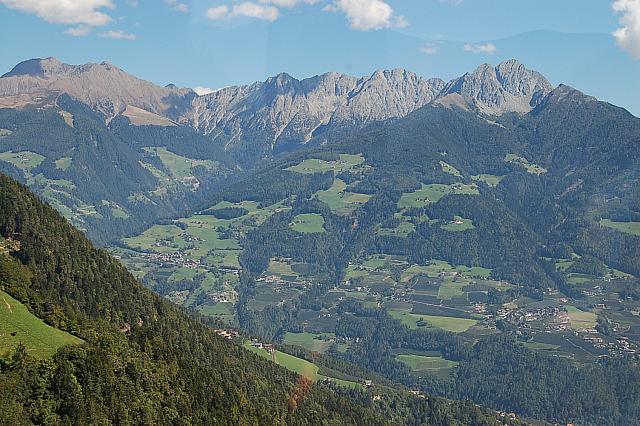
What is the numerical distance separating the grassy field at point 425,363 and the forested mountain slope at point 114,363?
6146cm

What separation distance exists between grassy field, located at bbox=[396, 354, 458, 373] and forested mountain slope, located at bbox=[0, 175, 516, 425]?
61460 millimetres

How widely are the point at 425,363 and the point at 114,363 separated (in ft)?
443

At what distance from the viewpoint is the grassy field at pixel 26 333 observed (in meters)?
62.1

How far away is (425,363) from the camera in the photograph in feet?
629

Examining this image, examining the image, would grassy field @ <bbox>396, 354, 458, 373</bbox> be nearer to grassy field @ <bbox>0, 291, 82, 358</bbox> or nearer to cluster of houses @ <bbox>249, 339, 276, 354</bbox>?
cluster of houses @ <bbox>249, 339, 276, 354</bbox>

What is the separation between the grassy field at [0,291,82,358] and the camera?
62.1 m

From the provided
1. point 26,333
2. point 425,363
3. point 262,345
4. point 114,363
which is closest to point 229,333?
point 262,345

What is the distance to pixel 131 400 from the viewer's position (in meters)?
63.8

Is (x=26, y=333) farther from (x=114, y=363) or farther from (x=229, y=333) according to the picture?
(x=229, y=333)

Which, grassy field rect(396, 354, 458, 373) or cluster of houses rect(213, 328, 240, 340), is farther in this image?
grassy field rect(396, 354, 458, 373)

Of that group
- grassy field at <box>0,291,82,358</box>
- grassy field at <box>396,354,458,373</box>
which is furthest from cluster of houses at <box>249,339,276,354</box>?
grassy field at <box>0,291,82,358</box>

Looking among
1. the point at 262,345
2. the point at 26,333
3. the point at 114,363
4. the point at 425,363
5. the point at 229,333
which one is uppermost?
the point at 26,333

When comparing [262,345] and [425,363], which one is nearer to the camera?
[262,345]

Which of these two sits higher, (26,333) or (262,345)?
(26,333)
